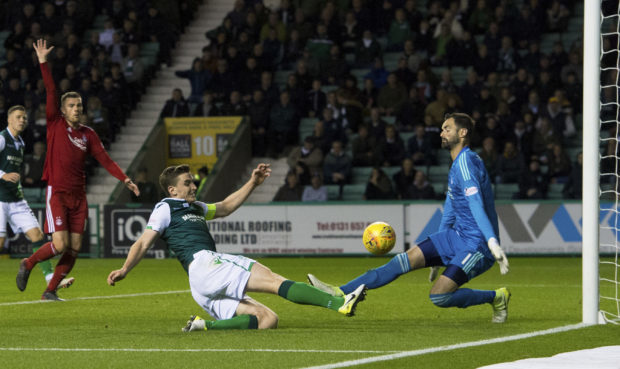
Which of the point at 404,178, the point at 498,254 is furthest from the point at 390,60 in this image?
the point at 498,254

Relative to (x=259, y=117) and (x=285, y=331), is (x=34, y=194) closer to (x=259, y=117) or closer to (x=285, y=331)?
(x=259, y=117)

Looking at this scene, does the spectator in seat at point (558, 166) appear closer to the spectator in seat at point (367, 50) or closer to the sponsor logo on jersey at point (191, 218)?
the spectator in seat at point (367, 50)

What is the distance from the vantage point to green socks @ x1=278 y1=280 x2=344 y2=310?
8734mm

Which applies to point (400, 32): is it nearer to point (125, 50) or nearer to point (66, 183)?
point (125, 50)

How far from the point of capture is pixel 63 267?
40.3ft

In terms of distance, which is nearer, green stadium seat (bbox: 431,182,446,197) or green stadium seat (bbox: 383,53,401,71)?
green stadium seat (bbox: 431,182,446,197)

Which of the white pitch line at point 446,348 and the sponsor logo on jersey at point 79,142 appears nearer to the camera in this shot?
the white pitch line at point 446,348

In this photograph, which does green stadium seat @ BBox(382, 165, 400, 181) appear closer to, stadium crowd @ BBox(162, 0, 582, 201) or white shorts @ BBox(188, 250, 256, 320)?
stadium crowd @ BBox(162, 0, 582, 201)

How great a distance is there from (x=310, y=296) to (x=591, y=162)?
271 cm

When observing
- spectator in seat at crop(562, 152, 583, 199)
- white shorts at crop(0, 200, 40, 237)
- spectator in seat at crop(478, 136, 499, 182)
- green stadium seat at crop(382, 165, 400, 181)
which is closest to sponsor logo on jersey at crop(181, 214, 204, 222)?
white shorts at crop(0, 200, 40, 237)

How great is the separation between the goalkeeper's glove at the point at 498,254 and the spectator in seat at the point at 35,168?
16708mm

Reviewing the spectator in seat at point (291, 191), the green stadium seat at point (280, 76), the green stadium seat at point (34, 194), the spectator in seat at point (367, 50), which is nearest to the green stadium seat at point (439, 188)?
A: the spectator in seat at point (291, 191)

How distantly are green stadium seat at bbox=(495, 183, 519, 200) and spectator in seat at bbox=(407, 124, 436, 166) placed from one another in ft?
5.16

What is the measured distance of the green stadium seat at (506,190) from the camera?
21.6 meters
